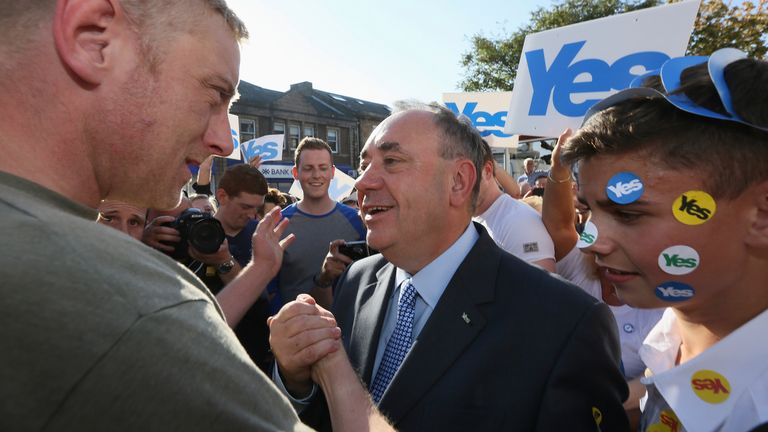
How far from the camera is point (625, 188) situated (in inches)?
55.5

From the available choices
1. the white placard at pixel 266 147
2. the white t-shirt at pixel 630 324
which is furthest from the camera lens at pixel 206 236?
the white placard at pixel 266 147

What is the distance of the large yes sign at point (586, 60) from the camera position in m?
3.68

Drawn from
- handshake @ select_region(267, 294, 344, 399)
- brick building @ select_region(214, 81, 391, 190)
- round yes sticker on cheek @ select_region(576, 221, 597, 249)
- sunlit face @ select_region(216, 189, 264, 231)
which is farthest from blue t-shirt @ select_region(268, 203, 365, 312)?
brick building @ select_region(214, 81, 391, 190)

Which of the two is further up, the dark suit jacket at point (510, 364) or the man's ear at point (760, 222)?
Result: the man's ear at point (760, 222)

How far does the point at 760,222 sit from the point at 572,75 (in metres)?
3.21

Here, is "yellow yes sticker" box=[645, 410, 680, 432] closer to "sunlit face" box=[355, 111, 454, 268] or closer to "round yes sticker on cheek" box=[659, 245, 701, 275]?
"round yes sticker on cheek" box=[659, 245, 701, 275]

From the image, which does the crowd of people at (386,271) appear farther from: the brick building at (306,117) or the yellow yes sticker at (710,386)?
the brick building at (306,117)

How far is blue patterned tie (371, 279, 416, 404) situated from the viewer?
6.16 feet

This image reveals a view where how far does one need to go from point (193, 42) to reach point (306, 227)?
3334 millimetres

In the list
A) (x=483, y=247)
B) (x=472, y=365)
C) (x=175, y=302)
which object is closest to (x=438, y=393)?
(x=472, y=365)

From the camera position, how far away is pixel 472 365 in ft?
5.44

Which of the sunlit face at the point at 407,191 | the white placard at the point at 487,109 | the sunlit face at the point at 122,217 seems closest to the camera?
the sunlit face at the point at 407,191

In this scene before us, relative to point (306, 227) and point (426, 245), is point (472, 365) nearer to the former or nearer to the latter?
point (426, 245)

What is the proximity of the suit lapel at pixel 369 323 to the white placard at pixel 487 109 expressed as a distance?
4912 mm
